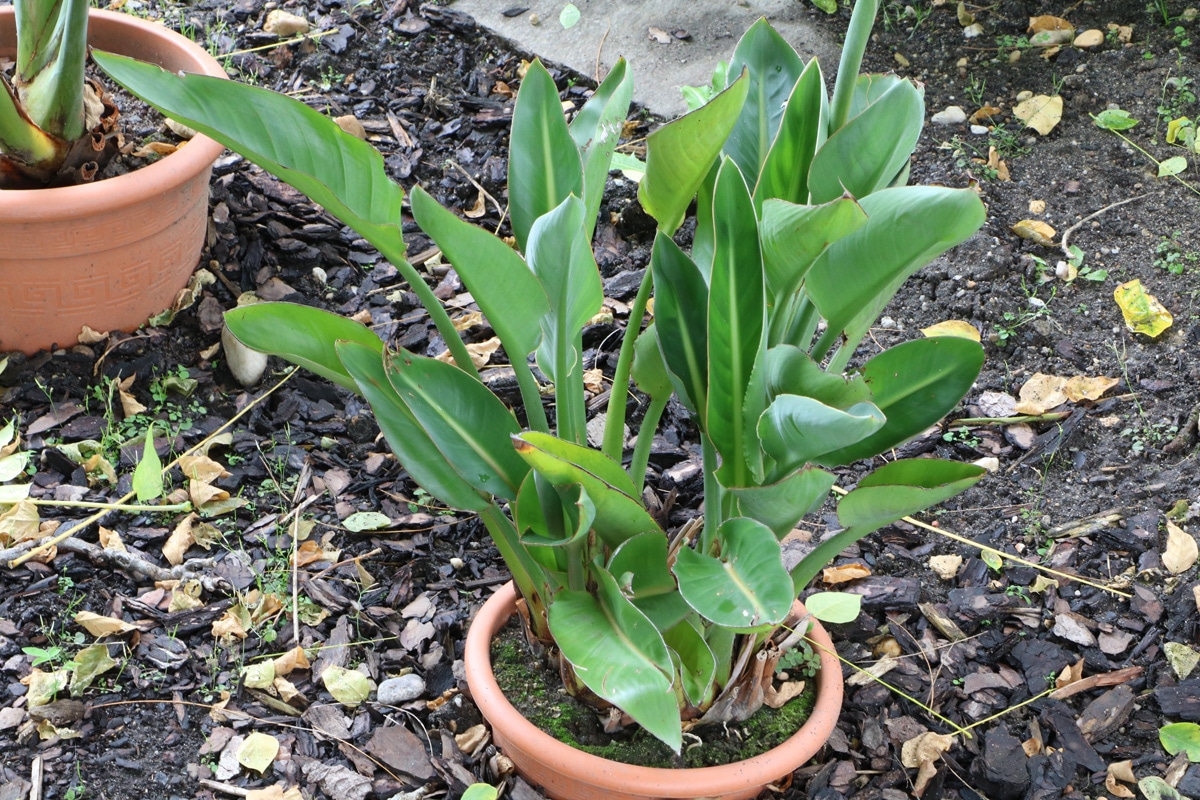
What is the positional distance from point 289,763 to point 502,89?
6.70 feet

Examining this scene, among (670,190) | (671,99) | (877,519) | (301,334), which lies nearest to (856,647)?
(877,519)

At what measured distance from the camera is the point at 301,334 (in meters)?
1.22

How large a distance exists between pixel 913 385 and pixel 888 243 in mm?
195

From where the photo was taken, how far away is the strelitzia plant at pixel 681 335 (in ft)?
3.45

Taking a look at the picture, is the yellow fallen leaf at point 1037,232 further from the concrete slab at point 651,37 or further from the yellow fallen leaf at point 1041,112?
the concrete slab at point 651,37

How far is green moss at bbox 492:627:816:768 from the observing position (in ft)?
4.70

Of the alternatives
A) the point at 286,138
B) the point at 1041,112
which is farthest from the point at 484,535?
the point at 1041,112

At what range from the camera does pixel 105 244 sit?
2057 millimetres

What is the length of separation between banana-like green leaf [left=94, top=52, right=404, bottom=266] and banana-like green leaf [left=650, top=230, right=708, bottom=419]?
0.95 feet

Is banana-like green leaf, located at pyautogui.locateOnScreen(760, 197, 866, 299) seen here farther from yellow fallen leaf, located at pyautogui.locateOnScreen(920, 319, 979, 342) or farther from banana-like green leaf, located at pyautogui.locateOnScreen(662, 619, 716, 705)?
yellow fallen leaf, located at pyautogui.locateOnScreen(920, 319, 979, 342)

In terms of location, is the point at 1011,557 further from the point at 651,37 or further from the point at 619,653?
the point at 651,37

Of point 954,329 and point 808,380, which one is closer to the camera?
point 808,380

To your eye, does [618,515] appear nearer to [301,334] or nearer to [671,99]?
A: [301,334]

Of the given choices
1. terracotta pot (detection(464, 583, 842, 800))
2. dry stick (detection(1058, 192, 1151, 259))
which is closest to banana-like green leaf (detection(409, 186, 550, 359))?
terracotta pot (detection(464, 583, 842, 800))
